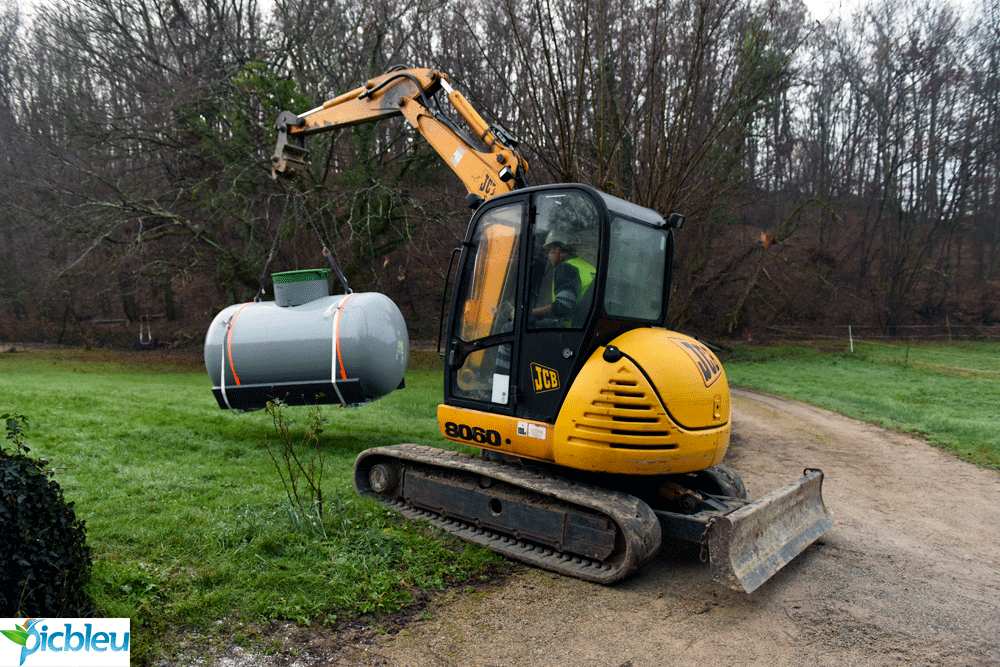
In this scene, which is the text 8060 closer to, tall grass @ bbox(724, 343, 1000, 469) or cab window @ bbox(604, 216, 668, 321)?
cab window @ bbox(604, 216, 668, 321)

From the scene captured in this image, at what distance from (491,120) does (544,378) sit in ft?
36.7

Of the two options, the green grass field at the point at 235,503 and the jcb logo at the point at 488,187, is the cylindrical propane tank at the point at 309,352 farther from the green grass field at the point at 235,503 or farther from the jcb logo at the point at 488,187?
the jcb logo at the point at 488,187

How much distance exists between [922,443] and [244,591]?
31.5ft

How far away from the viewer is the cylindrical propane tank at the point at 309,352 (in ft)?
23.4

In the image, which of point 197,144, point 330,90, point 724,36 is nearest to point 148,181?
point 197,144

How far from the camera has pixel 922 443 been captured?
9.77 m

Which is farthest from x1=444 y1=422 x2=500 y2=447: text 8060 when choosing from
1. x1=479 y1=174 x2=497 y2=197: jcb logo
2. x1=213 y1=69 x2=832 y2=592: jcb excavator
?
x1=479 y1=174 x2=497 y2=197: jcb logo

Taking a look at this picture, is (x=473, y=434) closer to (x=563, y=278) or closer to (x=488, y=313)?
(x=488, y=313)

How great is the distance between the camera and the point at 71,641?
3094 millimetres

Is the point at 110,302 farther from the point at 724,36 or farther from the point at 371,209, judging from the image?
the point at 724,36

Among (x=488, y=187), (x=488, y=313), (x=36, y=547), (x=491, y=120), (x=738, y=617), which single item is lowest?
(x=738, y=617)

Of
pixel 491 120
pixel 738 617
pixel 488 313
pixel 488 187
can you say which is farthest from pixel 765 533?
pixel 491 120

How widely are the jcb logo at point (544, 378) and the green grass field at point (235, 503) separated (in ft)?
4.27

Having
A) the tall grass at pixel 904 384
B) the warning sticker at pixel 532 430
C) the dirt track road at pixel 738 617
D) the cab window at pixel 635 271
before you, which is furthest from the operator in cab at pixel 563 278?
the tall grass at pixel 904 384
